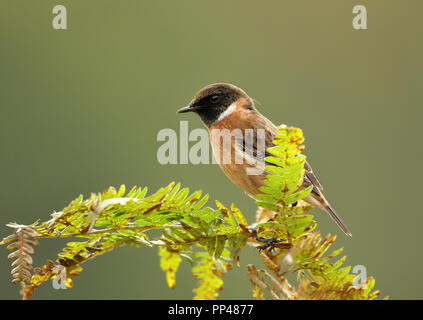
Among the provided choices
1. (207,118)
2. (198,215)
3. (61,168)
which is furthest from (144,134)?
(198,215)

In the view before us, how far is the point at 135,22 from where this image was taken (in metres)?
9.60

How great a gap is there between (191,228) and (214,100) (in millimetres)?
2488

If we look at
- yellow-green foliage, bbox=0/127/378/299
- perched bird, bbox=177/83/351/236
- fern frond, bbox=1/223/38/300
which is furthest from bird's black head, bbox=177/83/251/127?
fern frond, bbox=1/223/38/300

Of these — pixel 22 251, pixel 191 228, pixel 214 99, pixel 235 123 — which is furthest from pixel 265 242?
pixel 214 99

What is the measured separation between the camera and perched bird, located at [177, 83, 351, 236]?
3150 millimetres

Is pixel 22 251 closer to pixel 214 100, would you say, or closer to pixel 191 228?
pixel 191 228

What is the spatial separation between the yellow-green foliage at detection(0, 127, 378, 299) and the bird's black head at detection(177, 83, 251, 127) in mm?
2353

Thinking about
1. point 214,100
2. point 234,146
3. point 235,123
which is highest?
point 214,100

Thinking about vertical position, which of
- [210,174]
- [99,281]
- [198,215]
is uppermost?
[198,215]

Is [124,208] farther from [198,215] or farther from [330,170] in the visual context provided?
[330,170]

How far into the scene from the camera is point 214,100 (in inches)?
147

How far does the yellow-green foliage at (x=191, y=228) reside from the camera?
47.9 inches

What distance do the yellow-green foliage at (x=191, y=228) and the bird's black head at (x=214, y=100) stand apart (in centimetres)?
235
